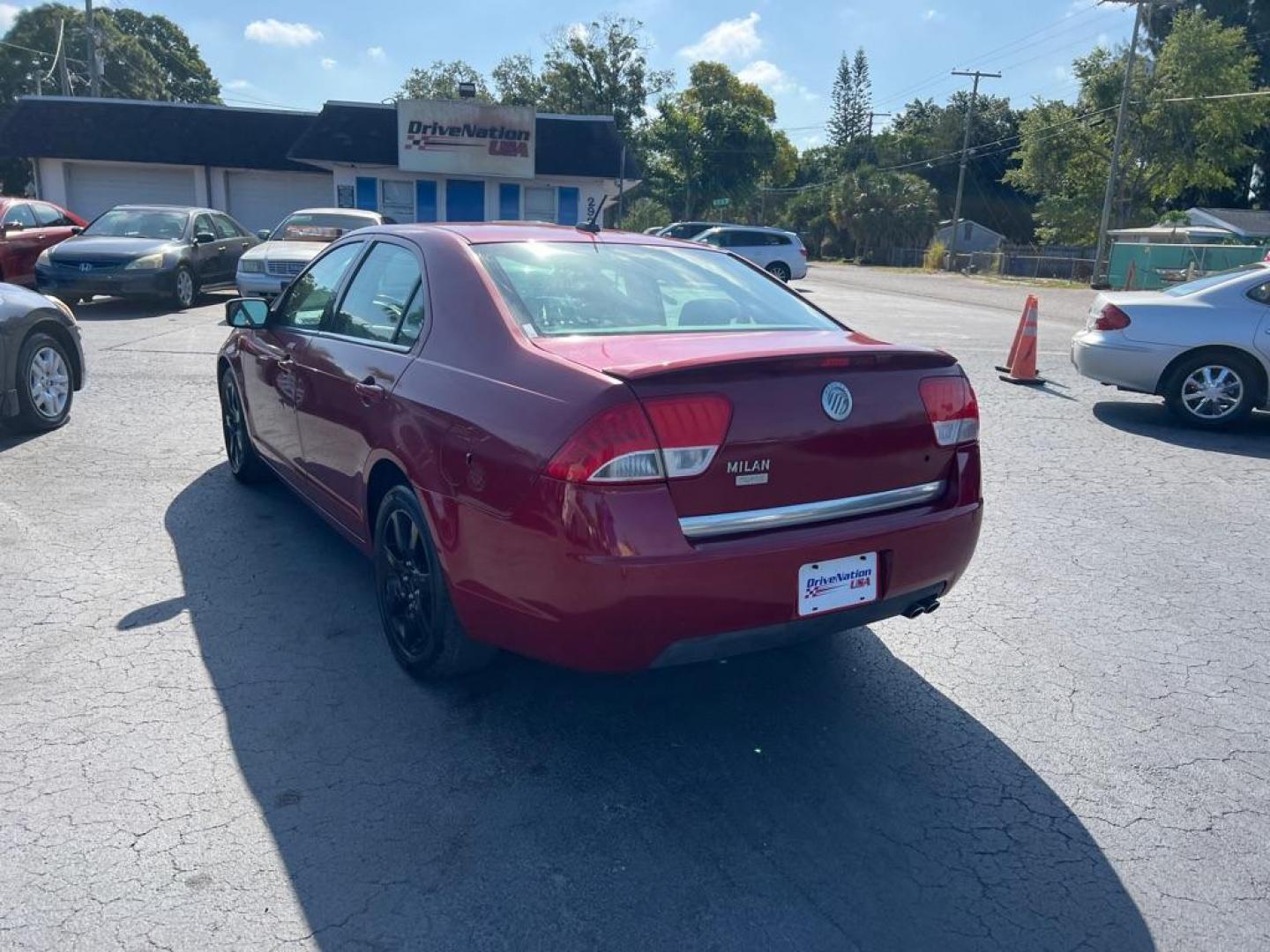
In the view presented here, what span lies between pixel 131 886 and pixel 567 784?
3.95ft

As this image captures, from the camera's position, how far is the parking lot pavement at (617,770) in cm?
254

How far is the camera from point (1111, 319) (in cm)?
896

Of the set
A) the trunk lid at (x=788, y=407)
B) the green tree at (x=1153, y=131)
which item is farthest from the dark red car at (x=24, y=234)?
the green tree at (x=1153, y=131)

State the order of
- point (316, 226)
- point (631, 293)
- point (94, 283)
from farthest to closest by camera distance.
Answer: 1. point (316, 226)
2. point (94, 283)
3. point (631, 293)

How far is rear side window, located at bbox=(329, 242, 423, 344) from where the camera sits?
3945mm

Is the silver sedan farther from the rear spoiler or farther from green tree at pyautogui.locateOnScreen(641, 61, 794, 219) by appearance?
green tree at pyautogui.locateOnScreen(641, 61, 794, 219)

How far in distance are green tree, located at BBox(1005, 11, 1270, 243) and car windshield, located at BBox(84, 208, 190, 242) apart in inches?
1886

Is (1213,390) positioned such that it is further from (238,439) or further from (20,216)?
(20,216)

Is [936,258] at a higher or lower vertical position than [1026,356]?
higher

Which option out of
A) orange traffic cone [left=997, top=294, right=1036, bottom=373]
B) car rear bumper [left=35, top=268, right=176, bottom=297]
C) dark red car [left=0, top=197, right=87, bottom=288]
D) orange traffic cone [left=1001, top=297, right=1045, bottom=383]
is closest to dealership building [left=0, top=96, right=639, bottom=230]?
dark red car [left=0, top=197, right=87, bottom=288]

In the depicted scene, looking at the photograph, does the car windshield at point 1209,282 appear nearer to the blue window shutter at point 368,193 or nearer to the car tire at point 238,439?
the car tire at point 238,439

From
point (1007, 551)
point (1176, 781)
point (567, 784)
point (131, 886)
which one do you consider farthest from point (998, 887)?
point (1007, 551)

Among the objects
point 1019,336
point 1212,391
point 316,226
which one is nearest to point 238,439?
point 1212,391

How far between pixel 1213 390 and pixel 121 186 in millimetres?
29380
